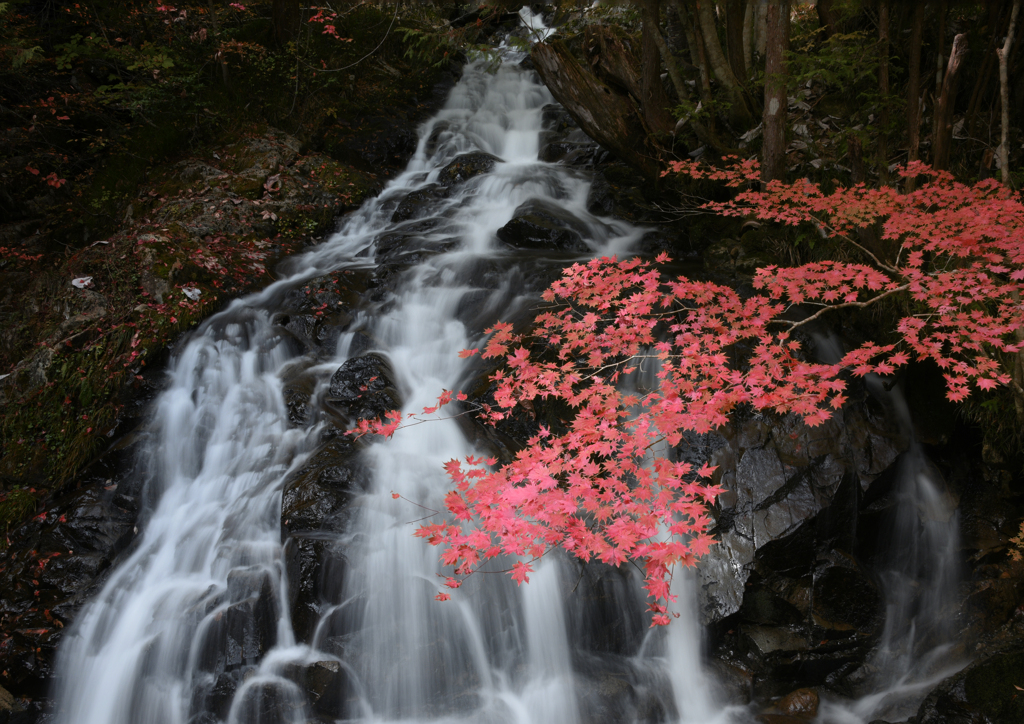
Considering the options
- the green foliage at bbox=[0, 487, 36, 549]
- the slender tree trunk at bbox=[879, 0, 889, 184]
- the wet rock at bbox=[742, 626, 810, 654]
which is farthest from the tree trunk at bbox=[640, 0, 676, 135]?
the green foliage at bbox=[0, 487, 36, 549]

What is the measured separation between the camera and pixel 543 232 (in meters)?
8.20

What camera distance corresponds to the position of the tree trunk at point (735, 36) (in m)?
7.34

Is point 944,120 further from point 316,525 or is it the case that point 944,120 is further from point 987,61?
point 316,525

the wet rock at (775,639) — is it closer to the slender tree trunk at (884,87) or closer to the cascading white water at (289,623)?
the cascading white water at (289,623)

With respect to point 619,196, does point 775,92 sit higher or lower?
lower

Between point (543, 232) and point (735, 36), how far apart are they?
3.71 m

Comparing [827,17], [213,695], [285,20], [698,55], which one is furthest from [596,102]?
[213,695]

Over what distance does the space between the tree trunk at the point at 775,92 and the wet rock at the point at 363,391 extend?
16.9 ft

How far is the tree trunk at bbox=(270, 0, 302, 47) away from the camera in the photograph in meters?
11.5

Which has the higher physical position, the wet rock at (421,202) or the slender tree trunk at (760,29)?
the slender tree trunk at (760,29)

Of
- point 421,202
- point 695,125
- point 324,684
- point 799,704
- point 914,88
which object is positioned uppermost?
point 421,202

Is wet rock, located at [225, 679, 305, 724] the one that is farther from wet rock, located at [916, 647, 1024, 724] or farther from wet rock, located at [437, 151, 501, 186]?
wet rock, located at [437, 151, 501, 186]

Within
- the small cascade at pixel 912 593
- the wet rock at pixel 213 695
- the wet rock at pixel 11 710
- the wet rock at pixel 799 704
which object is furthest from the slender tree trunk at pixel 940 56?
the wet rock at pixel 11 710

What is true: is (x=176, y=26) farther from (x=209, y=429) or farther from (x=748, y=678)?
(x=748, y=678)
